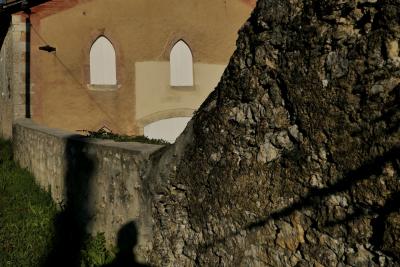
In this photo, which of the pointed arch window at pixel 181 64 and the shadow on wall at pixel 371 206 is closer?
the shadow on wall at pixel 371 206

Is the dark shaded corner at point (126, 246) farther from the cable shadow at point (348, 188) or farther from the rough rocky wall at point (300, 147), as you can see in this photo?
the cable shadow at point (348, 188)

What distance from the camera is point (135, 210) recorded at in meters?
4.97

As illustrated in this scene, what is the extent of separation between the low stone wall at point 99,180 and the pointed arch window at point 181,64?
7765 mm

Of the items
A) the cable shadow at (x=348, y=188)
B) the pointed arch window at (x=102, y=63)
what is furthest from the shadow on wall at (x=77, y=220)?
the pointed arch window at (x=102, y=63)

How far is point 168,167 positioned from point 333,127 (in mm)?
1863

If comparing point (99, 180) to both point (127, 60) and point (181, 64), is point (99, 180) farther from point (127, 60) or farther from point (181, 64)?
point (181, 64)

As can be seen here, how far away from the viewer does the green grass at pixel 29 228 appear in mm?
5819

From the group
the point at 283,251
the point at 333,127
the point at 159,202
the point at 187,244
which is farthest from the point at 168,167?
the point at 333,127

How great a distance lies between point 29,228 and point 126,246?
98.2 inches

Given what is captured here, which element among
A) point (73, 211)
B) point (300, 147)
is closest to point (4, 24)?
point (73, 211)

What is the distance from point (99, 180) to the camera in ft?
19.3

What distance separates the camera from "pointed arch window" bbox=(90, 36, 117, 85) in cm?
1505

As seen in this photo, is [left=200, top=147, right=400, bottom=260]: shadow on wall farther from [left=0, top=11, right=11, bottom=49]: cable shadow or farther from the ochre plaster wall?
[left=0, top=11, right=11, bottom=49]: cable shadow

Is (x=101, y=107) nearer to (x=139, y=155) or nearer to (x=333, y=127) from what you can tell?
(x=139, y=155)
